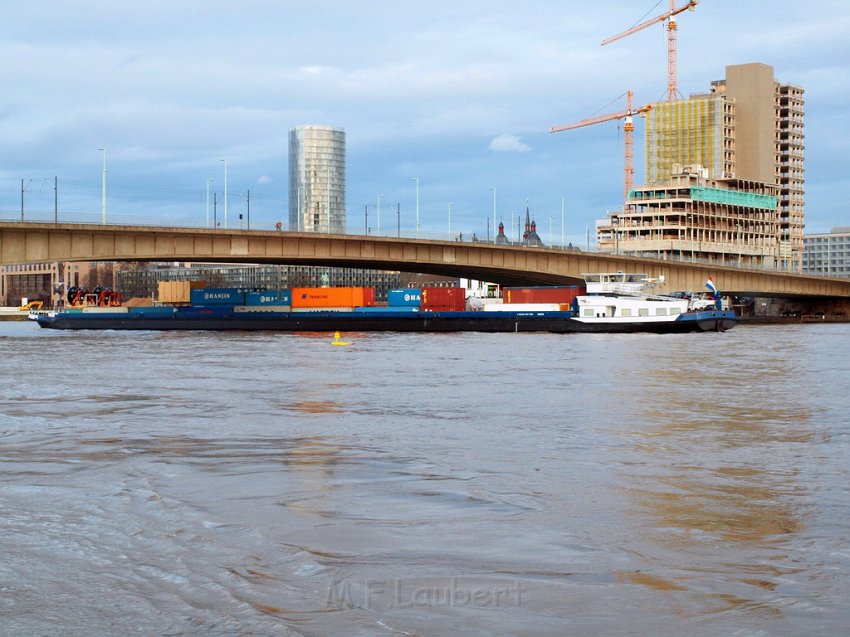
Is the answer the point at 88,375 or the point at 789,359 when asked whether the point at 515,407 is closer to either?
the point at 88,375

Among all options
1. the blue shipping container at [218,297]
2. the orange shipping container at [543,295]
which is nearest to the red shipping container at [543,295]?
the orange shipping container at [543,295]

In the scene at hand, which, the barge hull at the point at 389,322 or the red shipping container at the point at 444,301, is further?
the red shipping container at the point at 444,301

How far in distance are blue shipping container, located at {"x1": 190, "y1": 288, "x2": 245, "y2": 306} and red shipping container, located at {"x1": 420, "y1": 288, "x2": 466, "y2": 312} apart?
2224 cm

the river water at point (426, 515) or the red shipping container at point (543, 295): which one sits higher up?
the red shipping container at point (543, 295)

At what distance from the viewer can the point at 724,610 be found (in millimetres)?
10344

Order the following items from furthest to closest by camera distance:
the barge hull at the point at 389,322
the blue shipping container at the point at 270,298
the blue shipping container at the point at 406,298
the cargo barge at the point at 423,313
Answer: the blue shipping container at the point at 270,298 < the blue shipping container at the point at 406,298 < the cargo barge at the point at 423,313 < the barge hull at the point at 389,322

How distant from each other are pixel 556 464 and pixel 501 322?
83789 mm

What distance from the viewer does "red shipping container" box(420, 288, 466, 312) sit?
10950cm

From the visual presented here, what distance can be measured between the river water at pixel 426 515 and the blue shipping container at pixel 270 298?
8241cm

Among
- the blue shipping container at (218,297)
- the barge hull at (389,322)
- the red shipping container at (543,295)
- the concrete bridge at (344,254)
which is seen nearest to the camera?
the concrete bridge at (344,254)

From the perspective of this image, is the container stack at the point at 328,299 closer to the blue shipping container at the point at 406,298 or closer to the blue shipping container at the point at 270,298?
the blue shipping container at the point at 270,298

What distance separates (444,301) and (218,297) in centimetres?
2687

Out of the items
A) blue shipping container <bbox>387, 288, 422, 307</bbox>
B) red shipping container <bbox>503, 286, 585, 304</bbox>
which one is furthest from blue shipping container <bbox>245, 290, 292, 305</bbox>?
red shipping container <bbox>503, 286, 585, 304</bbox>

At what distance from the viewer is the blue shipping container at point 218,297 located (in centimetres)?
11894
